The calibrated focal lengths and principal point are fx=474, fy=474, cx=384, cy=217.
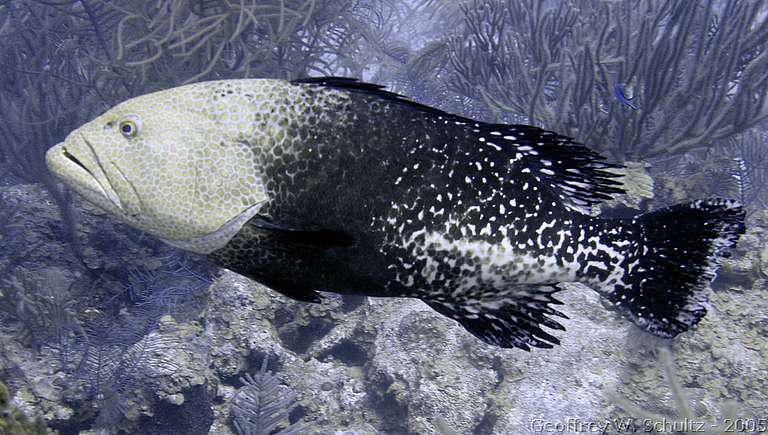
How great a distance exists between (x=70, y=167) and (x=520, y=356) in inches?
169

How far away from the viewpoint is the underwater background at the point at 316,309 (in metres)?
4.41

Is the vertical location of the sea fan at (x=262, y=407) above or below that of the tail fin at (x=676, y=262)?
below

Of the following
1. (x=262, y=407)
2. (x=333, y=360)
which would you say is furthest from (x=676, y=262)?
(x=333, y=360)

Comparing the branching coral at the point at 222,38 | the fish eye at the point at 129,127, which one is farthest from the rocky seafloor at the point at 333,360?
the fish eye at the point at 129,127

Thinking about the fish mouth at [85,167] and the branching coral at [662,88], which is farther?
the branching coral at [662,88]

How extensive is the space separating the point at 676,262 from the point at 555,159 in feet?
2.14

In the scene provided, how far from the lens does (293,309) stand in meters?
5.23

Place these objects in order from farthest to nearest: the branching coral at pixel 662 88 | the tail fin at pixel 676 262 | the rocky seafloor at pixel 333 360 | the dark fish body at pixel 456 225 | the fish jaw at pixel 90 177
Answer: the branching coral at pixel 662 88, the rocky seafloor at pixel 333 360, the tail fin at pixel 676 262, the dark fish body at pixel 456 225, the fish jaw at pixel 90 177

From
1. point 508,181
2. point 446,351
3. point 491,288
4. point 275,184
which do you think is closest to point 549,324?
point 491,288

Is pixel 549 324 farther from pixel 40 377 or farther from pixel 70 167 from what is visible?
pixel 40 377

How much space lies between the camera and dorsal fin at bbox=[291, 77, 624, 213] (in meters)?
1.90

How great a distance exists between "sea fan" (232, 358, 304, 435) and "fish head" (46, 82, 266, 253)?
2907mm

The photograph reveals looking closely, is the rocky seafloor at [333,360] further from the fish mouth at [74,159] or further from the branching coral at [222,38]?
the fish mouth at [74,159]

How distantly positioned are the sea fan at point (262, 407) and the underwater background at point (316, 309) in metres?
0.02
